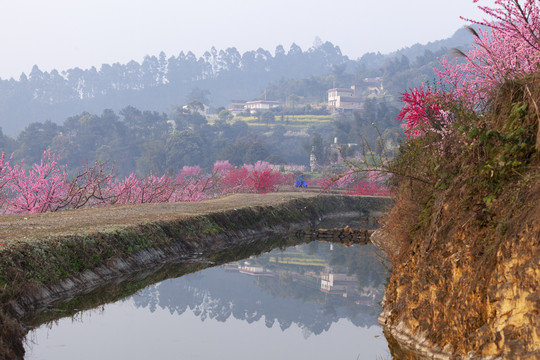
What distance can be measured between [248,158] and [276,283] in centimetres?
10597

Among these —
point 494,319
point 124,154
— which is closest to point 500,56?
point 494,319

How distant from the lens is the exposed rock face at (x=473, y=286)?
391 inches

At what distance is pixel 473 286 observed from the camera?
11.6m

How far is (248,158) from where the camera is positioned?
13075 centimetres

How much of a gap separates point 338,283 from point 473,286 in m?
14.0

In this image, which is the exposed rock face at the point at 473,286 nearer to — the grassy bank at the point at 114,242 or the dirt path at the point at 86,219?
the grassy bank at the point at 114,242

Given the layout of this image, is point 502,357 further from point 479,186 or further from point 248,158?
point 248,158

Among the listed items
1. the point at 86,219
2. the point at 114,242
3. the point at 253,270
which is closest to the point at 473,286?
the point at 114,242

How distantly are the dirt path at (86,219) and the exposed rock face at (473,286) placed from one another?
32.4ft

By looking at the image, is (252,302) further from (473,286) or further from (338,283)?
(473,286)

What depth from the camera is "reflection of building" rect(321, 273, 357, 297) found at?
2381cm

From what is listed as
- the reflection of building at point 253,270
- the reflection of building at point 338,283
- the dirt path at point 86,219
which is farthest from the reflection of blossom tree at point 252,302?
the dirt path at point 86,219

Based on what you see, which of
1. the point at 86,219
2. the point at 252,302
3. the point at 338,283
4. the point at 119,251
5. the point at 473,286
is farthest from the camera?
the point at 86,219

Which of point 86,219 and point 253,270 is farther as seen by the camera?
point 253,270
